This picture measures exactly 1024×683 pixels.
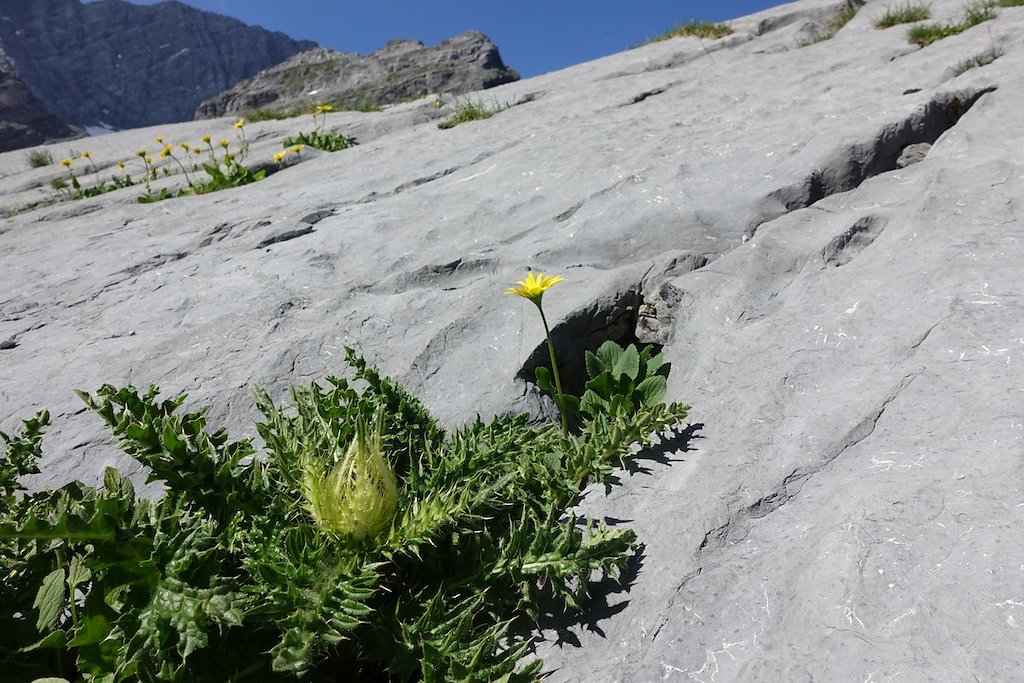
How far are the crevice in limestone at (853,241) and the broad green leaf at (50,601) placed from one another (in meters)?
3.38

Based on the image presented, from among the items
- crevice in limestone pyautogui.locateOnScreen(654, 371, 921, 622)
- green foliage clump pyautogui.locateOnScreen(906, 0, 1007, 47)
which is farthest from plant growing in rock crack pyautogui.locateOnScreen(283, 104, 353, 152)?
crevice in limestone pyautogui.locateOnScreen(654, 371, 921, 622)

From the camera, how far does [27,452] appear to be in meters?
2.40

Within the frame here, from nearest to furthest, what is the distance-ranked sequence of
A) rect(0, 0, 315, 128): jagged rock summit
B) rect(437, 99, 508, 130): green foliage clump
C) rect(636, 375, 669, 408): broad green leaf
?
1. rect(636, 375, 669, 408): broad green leaf
2. rect(437, 99, 508, 130): green foliage clump
3. rect(0, 0, 315, 128): jagged rock summit

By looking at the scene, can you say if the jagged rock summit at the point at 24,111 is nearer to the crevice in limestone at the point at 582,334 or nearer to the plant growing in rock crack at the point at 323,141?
the plant growing in rock crack at the point at 323,141

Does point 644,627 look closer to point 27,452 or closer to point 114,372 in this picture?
point 27,452

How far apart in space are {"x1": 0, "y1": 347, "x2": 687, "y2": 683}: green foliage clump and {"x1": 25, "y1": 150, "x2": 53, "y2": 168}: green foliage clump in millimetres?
11173

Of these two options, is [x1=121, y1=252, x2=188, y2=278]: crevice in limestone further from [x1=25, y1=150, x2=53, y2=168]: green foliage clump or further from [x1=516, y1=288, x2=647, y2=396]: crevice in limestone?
[x1=25, y1=150, x2=53, y2=168]: green foliage clump

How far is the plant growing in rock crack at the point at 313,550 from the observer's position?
156cm

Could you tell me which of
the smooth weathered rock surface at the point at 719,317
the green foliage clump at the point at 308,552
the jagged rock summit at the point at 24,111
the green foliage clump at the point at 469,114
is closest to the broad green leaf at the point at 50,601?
the green foliage clump at the point at 308,552

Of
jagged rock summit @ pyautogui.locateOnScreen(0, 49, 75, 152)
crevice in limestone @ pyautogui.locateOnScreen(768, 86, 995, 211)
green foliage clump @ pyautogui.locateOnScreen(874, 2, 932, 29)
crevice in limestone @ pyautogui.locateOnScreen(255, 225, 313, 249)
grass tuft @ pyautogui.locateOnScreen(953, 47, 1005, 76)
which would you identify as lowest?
crevice in limestone @ pyautogui.locateOnScreen(768, 86, 995, 211)

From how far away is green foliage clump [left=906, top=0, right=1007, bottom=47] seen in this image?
6277 mm

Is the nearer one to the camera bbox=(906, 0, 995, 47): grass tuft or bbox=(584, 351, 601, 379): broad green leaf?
bbox=(584, 351, 601, 379): broad green leaf

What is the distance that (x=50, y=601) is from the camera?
5.99 ft

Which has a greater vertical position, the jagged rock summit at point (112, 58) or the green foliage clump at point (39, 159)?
the jagged rock summit at point (112, 58)
